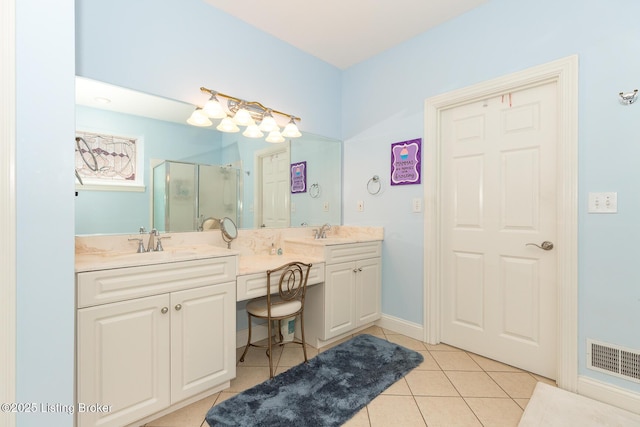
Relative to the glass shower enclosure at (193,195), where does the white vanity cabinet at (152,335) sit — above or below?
below

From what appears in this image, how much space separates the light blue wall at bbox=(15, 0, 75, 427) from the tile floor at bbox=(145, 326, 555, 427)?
626 mm

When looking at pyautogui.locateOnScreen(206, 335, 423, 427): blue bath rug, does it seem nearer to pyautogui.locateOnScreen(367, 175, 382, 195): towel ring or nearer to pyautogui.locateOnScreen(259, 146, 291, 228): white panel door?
pyautogui.locateOnScreen(259, 146, 291, 228): white panel door

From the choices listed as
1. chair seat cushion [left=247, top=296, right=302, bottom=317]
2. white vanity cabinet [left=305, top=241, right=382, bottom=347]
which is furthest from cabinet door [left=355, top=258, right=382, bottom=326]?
chair seat cushion [left=247, top=296, right=302, bottom=317]

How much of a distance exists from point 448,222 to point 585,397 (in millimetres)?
1383

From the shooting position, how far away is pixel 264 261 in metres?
2.31

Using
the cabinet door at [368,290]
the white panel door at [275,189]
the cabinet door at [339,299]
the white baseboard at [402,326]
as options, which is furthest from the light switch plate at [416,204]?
the white panel door at [275,189]

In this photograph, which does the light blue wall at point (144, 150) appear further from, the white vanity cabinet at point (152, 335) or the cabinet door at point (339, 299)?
the cabinet door at point (339, 299)

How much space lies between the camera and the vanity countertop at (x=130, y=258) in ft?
4.59

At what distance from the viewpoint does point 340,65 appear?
10.5 feet

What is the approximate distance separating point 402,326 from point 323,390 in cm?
116

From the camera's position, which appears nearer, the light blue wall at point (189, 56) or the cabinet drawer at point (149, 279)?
the cabinet drawer at point (149, 279)

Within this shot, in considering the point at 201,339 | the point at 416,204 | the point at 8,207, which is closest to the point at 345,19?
the point at 416,204

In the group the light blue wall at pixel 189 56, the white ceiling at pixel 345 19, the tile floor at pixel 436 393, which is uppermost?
the white ceiling at pixel 345 19

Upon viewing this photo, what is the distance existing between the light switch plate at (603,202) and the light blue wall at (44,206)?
279 cm
